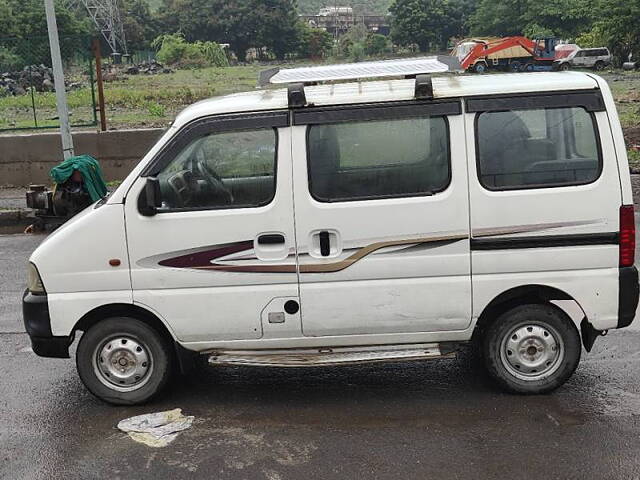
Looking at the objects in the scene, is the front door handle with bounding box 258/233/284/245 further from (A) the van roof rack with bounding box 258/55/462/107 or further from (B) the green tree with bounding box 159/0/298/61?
(B) the green tree with bounding box 159/0/298/61

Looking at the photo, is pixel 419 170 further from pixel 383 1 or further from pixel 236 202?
pixel 383 1

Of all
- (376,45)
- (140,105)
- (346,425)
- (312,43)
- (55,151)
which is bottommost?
(346,425)

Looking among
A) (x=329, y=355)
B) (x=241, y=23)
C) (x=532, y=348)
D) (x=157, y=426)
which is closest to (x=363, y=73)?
(x=329, y=355)

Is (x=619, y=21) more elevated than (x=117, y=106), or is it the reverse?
(x=619, y=21)

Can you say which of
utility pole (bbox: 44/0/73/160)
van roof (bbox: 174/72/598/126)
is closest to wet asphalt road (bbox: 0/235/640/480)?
van roof (bbox: 174/72/598/126)

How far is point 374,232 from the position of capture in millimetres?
5184

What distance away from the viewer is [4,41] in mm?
15992

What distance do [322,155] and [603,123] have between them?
1.84 metres

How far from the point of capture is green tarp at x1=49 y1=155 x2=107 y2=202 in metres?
11.4

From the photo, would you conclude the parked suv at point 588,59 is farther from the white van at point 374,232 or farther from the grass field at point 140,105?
the white van at point 374,232

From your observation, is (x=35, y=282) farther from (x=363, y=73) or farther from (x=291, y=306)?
(x=363, y=73)

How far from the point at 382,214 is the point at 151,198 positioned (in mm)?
1516

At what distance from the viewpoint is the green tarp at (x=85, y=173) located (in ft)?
37.4

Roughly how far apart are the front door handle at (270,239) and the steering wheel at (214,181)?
0.34 m
